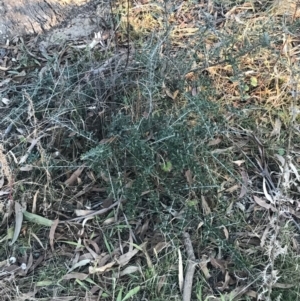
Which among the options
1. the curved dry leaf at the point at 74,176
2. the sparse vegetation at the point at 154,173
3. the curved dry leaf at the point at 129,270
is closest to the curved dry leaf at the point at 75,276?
the sparse vegetation at the point at 154,173

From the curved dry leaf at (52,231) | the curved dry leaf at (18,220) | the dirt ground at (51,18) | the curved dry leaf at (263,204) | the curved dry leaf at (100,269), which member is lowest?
the curved dry leaf at (263,204)

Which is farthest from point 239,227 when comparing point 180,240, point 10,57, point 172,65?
point 10,57

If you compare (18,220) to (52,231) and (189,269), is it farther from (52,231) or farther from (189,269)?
(189,269)

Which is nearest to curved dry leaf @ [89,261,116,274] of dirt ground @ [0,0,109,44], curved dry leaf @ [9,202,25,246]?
curved dry leaf @ [9,202,25,246]

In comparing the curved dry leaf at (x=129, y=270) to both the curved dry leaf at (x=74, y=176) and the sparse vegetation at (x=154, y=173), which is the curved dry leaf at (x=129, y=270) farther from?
the curved dry leaf at (x=74, y=176)

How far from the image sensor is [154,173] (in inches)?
80.2

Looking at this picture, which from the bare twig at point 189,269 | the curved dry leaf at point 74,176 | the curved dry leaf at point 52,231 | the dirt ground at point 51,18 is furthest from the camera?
the dirt ground at point 51,18

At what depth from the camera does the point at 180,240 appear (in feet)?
6.50

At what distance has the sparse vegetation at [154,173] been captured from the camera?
191 centimetres

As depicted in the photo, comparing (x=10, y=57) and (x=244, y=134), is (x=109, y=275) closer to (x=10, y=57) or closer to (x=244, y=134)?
(x=244, y=134)

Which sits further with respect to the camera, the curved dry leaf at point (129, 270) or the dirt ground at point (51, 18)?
the dirt ground at point (51, 18)

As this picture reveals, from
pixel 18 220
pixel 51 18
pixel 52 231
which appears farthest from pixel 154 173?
pixel 51 18

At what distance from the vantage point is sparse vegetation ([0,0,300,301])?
75.0 inches

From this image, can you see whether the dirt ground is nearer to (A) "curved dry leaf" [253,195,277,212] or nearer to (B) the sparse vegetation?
(B) the sparse vegetation
